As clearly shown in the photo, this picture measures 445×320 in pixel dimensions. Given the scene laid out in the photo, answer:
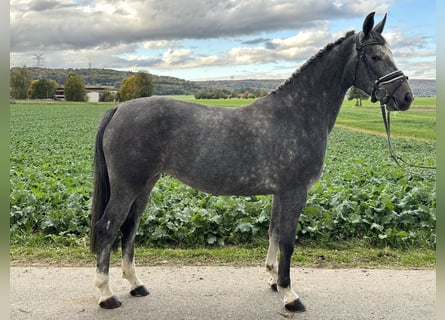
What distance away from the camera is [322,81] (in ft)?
13.6

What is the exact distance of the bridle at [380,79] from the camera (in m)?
3.81

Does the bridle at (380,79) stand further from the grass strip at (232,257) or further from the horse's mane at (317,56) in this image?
the grass strip at (232,257)

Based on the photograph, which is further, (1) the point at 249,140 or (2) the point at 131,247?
(2) the point at 131,247

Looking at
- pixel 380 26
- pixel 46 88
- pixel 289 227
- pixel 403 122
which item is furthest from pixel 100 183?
pixel 46 88

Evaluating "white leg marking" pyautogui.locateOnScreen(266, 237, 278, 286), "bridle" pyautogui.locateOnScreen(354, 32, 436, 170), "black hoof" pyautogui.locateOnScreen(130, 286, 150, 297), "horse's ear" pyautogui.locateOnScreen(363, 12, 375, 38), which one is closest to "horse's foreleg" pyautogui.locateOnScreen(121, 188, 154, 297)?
"black hoof" pyautogui.locateOnScreen(130, 286, 150, 297)

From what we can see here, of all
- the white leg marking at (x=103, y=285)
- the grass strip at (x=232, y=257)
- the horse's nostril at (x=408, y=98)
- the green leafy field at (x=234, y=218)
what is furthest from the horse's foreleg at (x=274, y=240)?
the white leg marking at (x=103, y=285)

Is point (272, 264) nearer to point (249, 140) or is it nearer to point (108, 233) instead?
point (249, 140)

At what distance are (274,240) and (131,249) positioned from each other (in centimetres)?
166

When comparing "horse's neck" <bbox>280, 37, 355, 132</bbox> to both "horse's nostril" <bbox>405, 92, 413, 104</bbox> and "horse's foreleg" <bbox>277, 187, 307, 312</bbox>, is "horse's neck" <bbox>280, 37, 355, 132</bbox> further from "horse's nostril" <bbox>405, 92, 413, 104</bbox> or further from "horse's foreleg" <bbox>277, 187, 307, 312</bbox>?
"horse's foreleg" <bbox>277, 187, 307, 312</bbox>

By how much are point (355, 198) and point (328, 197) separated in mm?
493

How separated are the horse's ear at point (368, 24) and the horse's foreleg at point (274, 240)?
197 cm

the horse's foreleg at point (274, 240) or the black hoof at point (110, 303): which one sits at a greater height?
the horse's foreleg at point (274, 240)

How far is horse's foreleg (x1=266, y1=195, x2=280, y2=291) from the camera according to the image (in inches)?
178

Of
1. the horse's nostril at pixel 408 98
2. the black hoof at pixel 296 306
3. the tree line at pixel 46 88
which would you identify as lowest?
the black hoof at pixel 296 306
